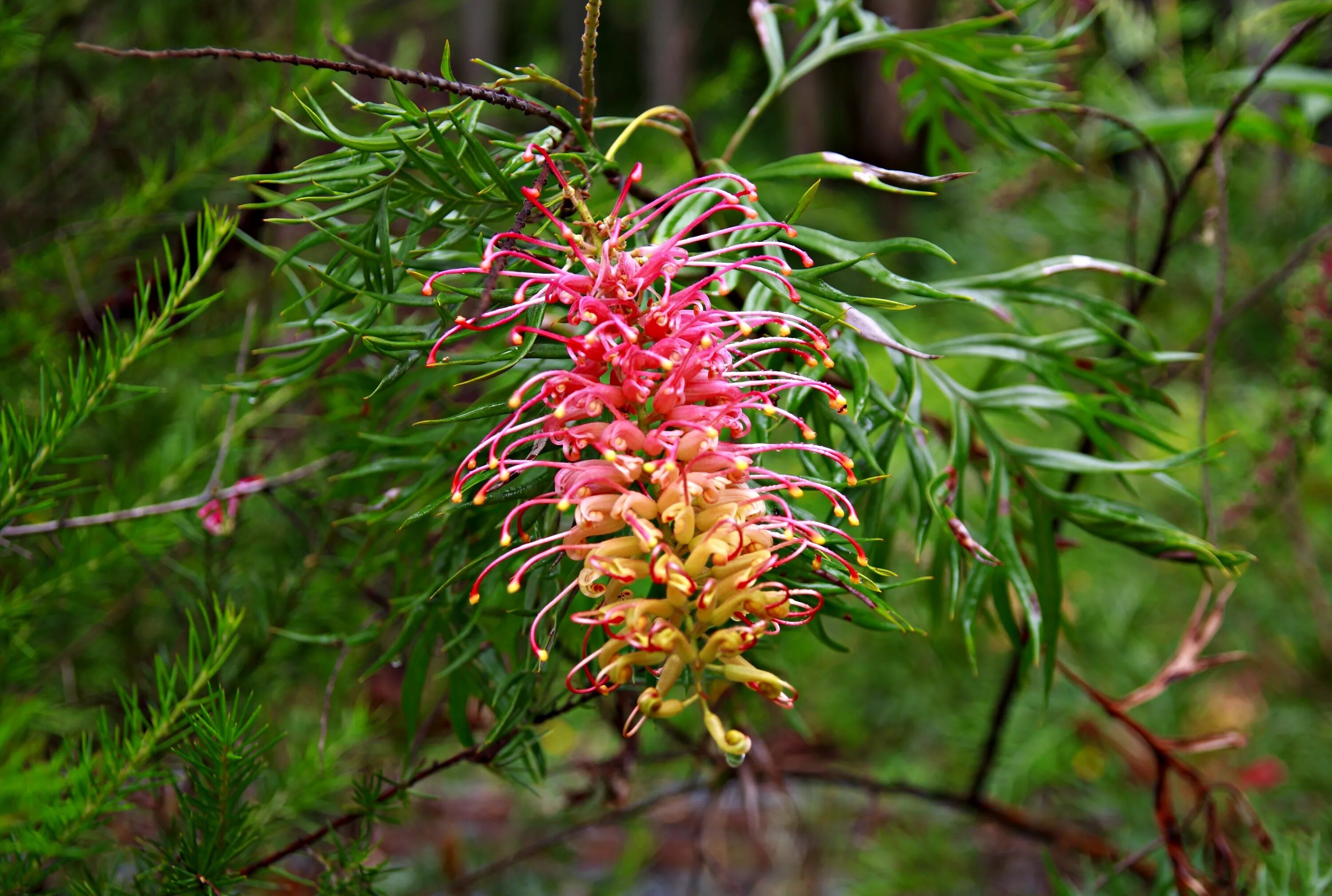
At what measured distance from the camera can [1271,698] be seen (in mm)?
1177

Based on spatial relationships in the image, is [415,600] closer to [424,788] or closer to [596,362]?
[596,362]

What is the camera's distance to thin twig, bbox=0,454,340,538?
0.54 m

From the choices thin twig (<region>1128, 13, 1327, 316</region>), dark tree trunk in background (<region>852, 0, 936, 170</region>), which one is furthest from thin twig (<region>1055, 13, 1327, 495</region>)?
dark tree trunk in background (<region>852, 0, 936, 170</region>)

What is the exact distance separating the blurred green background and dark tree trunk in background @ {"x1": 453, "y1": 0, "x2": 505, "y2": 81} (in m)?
0.96

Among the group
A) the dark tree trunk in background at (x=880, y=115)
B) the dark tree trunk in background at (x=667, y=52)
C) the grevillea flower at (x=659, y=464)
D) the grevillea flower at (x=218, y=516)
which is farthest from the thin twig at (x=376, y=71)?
the dark tree trunk in background at (x=880, y=115)

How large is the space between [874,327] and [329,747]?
0.47m

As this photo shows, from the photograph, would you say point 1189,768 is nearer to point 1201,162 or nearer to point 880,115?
point 1201,162

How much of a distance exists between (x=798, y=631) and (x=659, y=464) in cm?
65

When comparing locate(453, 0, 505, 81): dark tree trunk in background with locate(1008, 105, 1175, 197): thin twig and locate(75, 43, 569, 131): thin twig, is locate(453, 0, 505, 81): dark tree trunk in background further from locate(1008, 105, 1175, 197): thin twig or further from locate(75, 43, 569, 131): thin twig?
locate(75, 43, 569, 131): thin twig

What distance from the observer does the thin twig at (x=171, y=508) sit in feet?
1.76

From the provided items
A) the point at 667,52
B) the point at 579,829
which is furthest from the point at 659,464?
the point at 667,52

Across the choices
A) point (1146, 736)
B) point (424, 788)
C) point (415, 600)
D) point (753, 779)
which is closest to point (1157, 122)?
point (1146, 736)

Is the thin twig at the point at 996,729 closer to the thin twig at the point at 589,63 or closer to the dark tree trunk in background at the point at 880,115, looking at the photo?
the thin twig at the point at 589,63

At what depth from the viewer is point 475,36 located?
244 centimetres
